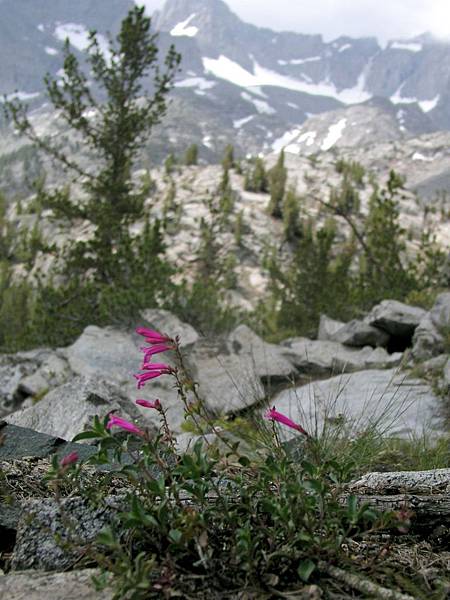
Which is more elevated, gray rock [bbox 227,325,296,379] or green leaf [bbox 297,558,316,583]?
green leaf [bbox 297,558,316,583]

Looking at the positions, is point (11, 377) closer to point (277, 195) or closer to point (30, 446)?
point (30, 446)

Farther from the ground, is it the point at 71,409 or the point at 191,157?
the point at 191,157

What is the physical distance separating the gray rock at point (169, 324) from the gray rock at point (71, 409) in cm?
388

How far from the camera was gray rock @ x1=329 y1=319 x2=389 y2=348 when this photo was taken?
901 centimetres

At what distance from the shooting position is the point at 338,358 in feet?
26.0

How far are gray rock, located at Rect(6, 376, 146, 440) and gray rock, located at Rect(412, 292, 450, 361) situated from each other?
3.76 m

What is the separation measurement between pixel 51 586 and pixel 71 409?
3.00 m

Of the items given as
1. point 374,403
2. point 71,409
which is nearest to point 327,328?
point 374,403

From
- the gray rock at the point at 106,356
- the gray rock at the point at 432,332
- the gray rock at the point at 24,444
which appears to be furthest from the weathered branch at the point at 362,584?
the gray rock at the point at 106,356

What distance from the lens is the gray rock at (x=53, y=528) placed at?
1.71m

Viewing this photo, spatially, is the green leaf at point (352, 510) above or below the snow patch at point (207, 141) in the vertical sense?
below

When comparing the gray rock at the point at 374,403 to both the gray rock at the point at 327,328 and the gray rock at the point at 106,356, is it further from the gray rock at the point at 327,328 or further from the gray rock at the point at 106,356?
the gray rock at the point at 327,328

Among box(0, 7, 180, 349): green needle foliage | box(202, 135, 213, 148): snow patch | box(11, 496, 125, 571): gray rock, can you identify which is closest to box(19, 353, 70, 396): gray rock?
box(0, 7, 180, 349): green needle foliage

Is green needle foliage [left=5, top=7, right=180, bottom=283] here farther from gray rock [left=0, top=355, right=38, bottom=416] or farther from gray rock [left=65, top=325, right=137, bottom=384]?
gray rock [left=65, top=325, right=137, bottom=384]
